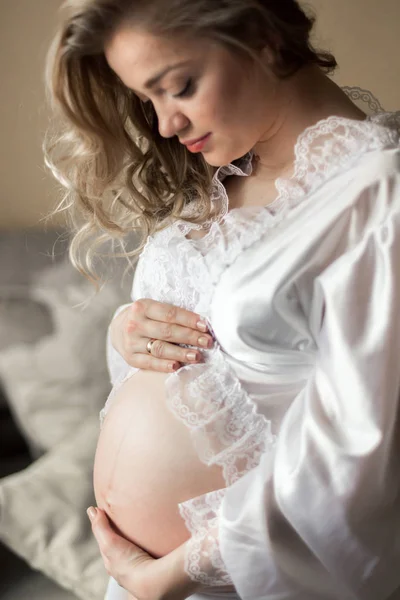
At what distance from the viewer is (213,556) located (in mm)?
798

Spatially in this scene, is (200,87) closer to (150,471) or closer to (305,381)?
(305,381)

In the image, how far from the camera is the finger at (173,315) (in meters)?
0.90

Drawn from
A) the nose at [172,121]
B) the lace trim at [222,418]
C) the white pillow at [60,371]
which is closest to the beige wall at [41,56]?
the white pillow at [60,371]

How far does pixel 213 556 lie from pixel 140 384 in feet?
0.86

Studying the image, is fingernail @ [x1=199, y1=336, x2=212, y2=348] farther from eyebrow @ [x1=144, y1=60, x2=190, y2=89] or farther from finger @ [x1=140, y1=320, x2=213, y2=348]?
eyebrow @ [x1=144, y1=60, x2=190, y2=89]

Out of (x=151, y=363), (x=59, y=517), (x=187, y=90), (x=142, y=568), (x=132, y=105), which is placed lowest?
(x=59, y=517)

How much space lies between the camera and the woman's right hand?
0.90 m

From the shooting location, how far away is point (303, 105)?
86 centimetres

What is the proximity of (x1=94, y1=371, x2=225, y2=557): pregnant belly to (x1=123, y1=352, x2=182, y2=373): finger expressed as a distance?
11mm

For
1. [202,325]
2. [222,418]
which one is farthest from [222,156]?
[222,418]

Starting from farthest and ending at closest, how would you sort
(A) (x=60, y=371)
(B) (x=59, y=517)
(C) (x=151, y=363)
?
(A) (x=60, y=371) → (B) (x=59, y=517) → (C) (x=151, y=363)

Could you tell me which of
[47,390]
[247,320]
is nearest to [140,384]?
[247,320]

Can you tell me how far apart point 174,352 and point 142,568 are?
0.27m

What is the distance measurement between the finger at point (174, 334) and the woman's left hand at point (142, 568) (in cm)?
25
